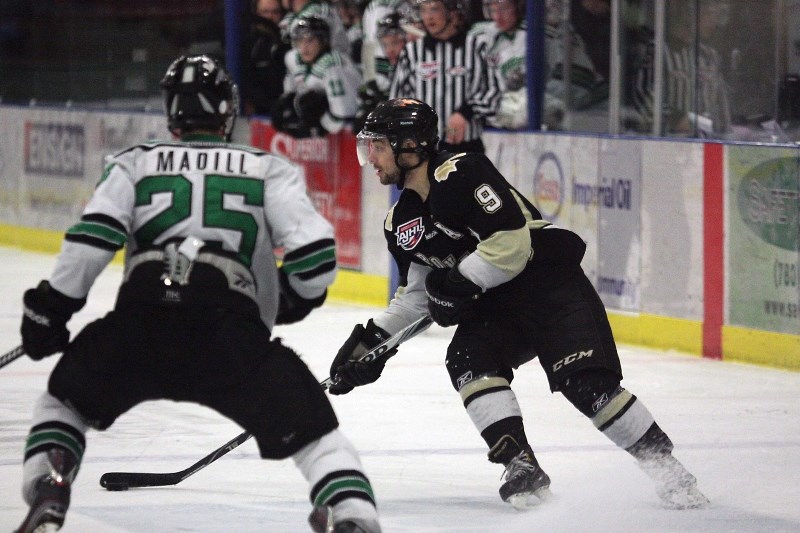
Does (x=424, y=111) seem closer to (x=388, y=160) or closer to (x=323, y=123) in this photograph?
(x=388, y=160)

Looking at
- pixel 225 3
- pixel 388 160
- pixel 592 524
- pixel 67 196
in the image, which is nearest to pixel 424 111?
pixel 388 160

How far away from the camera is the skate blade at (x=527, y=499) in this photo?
158 inches

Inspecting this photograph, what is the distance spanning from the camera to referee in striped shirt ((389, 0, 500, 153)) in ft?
24.4

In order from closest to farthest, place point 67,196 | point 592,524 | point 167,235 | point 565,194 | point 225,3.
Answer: point 167,235, point 592,524, point 565,194, point 225,3, point 67,196

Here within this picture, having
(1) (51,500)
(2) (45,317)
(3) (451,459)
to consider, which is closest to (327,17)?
(3) (451,459)

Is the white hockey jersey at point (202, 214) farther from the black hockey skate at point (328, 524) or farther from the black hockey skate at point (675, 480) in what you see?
the black hockey skate at point (675, 480)

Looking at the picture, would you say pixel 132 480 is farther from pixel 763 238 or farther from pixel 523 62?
pixel 523 62

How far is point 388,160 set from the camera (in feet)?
13.2

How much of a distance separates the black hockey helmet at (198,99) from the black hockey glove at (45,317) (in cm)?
42

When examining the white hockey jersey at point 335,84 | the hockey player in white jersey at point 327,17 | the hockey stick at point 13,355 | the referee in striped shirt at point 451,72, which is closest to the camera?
the hockey stick at point 13,355

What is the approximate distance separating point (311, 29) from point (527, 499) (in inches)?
188

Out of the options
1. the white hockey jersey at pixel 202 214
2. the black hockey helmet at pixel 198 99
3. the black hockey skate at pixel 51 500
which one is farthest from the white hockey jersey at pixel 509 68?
the black hockey skate at pixel 51 500

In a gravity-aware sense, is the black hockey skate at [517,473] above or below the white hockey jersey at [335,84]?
below

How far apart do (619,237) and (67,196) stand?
4.83 m
